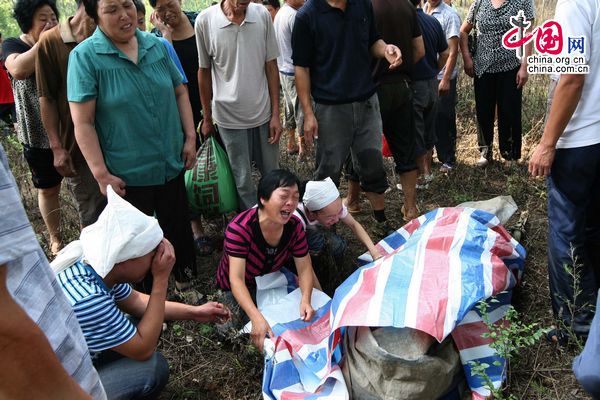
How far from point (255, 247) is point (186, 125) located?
85 centimetres

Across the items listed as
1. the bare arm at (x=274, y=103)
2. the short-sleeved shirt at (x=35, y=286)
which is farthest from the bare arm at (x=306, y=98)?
the short-sleeved shirt at (x=35, y=286)

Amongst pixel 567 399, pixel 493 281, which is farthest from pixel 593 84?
pixel 567 399

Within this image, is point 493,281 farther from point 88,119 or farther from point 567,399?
point 88,119

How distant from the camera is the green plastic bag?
11.0 ft

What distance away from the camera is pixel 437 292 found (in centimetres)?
223

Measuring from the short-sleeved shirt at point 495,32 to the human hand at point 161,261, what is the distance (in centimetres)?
335

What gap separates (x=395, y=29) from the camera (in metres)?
3.63

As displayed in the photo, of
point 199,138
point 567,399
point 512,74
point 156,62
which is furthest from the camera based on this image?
point 512,74

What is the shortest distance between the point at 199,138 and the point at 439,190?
6.60 feet

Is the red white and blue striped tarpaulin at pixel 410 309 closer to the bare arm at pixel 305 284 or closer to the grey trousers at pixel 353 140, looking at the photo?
the bare arm at pixel 305 284

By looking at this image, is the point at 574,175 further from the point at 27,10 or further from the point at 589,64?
the point at 27,10

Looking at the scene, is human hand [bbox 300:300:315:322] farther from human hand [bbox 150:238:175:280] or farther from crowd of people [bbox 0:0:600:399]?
human hand [bbox 150:238:175:280]

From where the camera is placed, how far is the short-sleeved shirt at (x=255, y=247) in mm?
2643

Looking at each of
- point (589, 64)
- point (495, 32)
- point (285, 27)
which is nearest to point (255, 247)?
point (589, 64)
